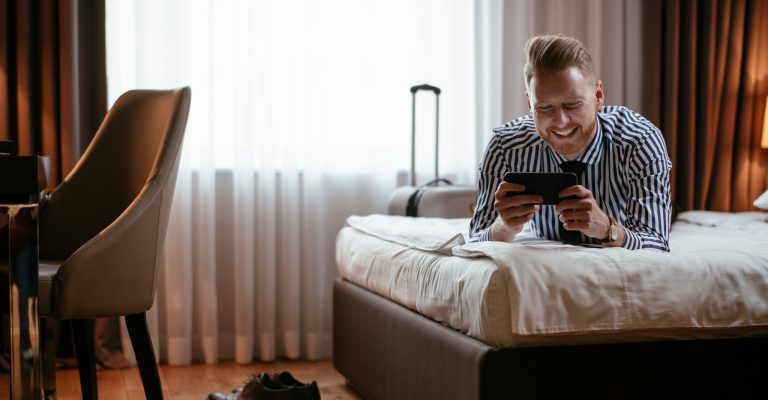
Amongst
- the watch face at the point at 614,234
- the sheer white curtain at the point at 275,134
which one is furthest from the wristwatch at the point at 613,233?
the sheer white curtain at the point at 275,134

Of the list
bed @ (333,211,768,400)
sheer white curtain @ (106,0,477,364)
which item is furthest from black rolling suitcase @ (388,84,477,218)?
bed @ (333,211,768,400)

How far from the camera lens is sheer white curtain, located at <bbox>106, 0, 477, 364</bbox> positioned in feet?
11.1

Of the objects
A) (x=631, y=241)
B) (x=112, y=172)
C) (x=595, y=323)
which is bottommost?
(x=595, y=323)

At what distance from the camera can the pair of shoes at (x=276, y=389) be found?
7.40ft

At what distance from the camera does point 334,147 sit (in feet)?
11.8

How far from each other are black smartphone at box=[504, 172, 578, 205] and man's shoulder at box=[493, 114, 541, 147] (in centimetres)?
37

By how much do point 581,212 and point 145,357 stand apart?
107cm

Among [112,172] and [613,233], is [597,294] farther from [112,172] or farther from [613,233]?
[112,172]

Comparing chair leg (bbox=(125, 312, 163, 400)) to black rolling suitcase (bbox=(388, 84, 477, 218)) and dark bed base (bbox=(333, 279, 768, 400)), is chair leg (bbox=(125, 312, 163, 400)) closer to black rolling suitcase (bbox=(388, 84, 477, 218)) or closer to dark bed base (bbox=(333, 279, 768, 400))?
dark bed base (bbox=(333, 279, 768, 400))

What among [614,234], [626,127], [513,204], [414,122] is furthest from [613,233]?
[414,122]

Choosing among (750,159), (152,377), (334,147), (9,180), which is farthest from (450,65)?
(9,180)

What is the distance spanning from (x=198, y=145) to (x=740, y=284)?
7.57 ft

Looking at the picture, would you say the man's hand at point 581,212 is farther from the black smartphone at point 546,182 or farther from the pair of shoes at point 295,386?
the pair of shoes at point 295,386

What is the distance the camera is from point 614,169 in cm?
201
